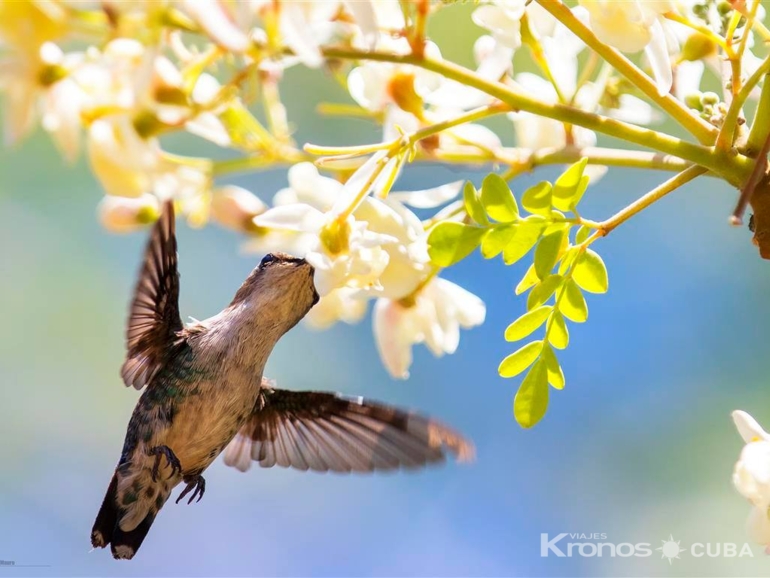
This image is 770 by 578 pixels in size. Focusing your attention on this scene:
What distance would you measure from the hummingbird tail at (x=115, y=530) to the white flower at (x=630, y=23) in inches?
21.1

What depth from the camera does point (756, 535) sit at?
1.75ft

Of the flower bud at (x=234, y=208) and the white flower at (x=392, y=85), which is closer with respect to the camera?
the white flower at (x=392, y=85)

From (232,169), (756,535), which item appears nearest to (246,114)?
(232,169)

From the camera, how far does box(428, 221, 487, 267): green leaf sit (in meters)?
0.52

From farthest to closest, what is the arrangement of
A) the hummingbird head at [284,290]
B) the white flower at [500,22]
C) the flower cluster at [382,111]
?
1. the hummingbird head at [284,290]
2. the white flower at [500,22]
3. the flower cluster at [382,111]

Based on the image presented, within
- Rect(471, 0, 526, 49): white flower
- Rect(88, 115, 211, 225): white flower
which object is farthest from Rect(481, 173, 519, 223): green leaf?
Rect(88, 115, 211, 225): white flower

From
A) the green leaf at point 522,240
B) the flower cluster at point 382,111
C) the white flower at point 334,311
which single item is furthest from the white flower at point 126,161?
the green leaf at point 522,240

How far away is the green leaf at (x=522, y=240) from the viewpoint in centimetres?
52

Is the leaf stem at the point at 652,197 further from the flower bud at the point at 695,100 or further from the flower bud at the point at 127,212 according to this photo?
the flower bud at the point at 127,212

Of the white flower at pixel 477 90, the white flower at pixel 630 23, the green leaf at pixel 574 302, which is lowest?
the green leaf at pixel 574 302

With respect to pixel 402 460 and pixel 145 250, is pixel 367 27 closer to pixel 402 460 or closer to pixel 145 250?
pixel 145 250

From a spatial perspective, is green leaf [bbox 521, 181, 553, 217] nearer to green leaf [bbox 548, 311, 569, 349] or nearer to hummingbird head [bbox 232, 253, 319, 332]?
green leaf [bbox 548, 311, 569, 349]

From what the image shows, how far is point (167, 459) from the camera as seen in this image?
73 cm

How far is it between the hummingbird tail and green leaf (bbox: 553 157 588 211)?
0.46 m
